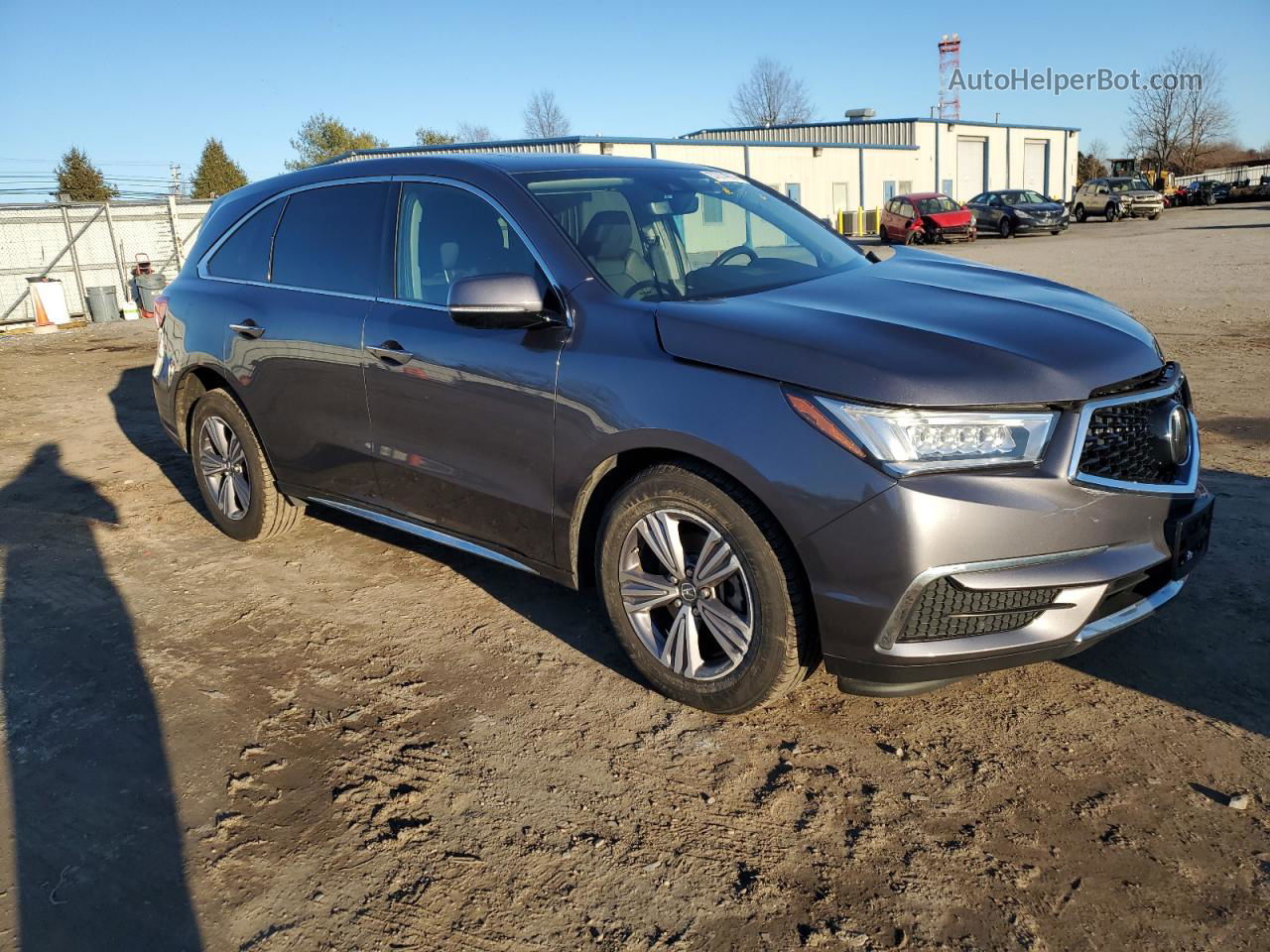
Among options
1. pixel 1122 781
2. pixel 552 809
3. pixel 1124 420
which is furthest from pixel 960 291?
pixel 552 809

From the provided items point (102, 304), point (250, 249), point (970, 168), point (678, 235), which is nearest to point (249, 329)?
point (250, 249)

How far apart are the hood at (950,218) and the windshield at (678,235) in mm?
29813

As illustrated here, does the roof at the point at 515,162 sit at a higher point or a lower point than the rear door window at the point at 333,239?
higher

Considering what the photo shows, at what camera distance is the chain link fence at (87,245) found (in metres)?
21.4

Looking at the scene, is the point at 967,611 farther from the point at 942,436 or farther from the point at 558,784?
the point at 558,784

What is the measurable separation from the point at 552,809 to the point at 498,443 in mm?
1351

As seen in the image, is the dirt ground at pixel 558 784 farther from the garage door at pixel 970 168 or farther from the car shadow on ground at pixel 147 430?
the garage door at pixel 970 168

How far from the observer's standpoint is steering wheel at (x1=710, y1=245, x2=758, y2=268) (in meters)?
3.72

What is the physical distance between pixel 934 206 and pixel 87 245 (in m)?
25.0

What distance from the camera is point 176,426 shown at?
550 centimetres

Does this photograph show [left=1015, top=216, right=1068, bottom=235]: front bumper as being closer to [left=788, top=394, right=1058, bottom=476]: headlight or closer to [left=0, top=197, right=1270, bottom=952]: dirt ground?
[left=0, top=197, right=1270, bottom=952]: dirt ground

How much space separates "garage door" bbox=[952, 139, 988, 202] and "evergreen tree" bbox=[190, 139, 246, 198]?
1749 inches

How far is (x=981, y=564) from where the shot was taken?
2.64 meters

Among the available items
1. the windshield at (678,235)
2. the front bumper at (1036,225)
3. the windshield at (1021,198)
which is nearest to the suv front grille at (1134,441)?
the windshield at (678,235)
